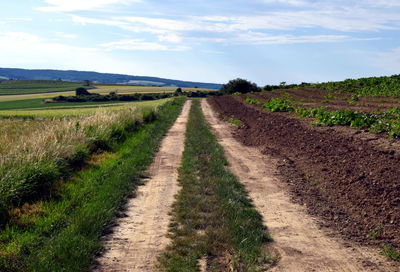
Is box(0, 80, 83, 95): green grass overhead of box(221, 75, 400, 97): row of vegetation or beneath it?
beneath

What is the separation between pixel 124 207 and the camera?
27.0ft

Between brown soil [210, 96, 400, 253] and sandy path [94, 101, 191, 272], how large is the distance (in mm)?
2799

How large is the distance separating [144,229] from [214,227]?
3.64 ft

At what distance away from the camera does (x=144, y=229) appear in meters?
6.98

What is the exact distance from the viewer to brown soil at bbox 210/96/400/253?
7.24 m

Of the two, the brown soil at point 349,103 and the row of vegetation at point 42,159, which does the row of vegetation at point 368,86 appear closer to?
the brown soil at point 349,103

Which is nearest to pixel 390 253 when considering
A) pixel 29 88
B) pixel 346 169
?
pixel 346 169

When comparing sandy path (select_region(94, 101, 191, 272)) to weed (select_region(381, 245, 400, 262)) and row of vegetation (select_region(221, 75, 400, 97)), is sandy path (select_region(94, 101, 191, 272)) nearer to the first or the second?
weed (select_region(381, 245, 400, 262))

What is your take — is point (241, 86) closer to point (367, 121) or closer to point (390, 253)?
point (367, 121)

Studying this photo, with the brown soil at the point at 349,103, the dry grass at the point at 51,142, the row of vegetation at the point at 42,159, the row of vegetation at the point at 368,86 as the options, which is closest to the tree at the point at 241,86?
the row of vegetation at the point at 368,86

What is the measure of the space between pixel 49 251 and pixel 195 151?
365 inches

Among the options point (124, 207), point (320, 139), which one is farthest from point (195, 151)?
point (124, 207)

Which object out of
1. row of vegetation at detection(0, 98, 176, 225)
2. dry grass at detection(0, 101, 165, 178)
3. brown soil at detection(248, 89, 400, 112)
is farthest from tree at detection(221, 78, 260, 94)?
row of vegetation at detection(0, 98, 176, 225)

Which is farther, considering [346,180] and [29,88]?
[29,88]
